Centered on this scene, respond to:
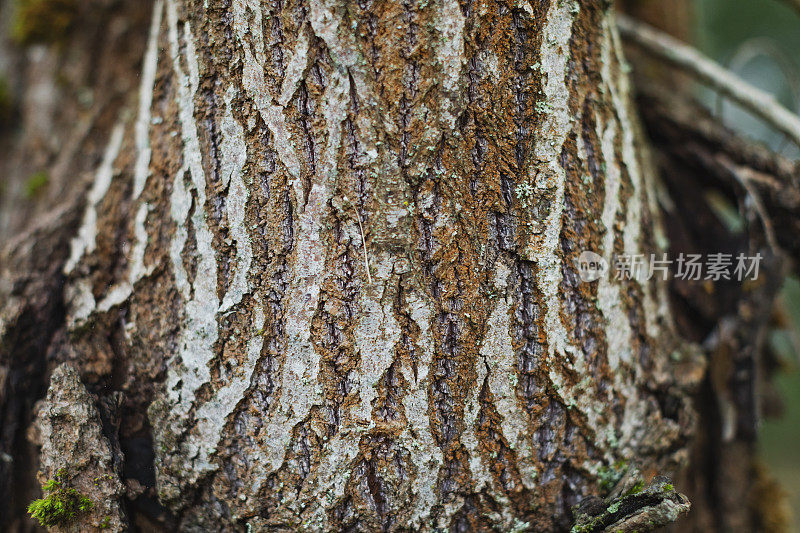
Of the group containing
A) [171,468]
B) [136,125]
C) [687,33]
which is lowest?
[171,468]

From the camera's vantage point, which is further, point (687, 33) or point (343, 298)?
point (687, 33)

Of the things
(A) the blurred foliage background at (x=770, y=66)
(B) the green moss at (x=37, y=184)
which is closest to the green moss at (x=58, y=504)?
(B) the green moss at (x=37, y=184)

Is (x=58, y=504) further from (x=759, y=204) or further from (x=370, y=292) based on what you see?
(x=759, y=204)

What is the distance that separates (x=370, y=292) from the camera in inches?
37.5

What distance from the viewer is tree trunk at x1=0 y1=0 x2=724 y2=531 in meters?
0.94

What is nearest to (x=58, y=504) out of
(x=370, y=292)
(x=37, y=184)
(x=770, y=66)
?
(x=370, y=292)

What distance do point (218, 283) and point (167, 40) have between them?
56 centimetres

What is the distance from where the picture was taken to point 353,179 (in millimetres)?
941

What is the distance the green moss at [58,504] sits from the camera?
960 millimetres

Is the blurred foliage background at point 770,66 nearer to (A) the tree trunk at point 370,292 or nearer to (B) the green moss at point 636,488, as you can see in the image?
(A) the tree trunk at point 370,292

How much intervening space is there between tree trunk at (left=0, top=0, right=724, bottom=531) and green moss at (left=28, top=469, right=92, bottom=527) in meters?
0.02

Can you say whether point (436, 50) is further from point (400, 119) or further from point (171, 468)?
point (171, 468)

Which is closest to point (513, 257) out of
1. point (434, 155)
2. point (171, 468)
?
A: point (434, 155)

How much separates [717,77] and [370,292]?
1.41 m
